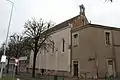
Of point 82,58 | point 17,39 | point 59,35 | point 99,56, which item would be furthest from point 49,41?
point 99,56

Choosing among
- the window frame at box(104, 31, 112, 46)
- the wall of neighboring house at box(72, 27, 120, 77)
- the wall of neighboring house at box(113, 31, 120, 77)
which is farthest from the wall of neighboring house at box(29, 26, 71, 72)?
the wall of neighboring house at box(113, 31, 120, 77)

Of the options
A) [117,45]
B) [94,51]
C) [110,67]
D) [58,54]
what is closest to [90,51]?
[94,51]

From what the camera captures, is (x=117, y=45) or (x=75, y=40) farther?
(x=75, y=40)

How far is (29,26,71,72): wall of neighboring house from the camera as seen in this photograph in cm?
3650

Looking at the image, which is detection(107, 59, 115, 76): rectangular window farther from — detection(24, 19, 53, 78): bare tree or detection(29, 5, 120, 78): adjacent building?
detection(24, 19, 53, 78): bare tree

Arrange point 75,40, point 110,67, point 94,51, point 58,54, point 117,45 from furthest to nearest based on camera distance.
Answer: point 58,54
point 75,40
point 117,45
point 110,67
point 94,51

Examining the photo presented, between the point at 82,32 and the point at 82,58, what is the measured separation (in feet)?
16.1

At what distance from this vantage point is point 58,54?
40.4 meters

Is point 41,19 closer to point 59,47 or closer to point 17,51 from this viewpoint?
point 59,47

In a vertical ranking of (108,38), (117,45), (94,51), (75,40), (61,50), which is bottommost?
(94,51)

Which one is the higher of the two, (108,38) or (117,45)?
(108,38)

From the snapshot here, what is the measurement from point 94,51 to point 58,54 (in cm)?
1207

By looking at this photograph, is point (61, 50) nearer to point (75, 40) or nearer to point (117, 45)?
point (75, 40)

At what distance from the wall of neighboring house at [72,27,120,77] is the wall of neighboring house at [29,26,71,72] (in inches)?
160
